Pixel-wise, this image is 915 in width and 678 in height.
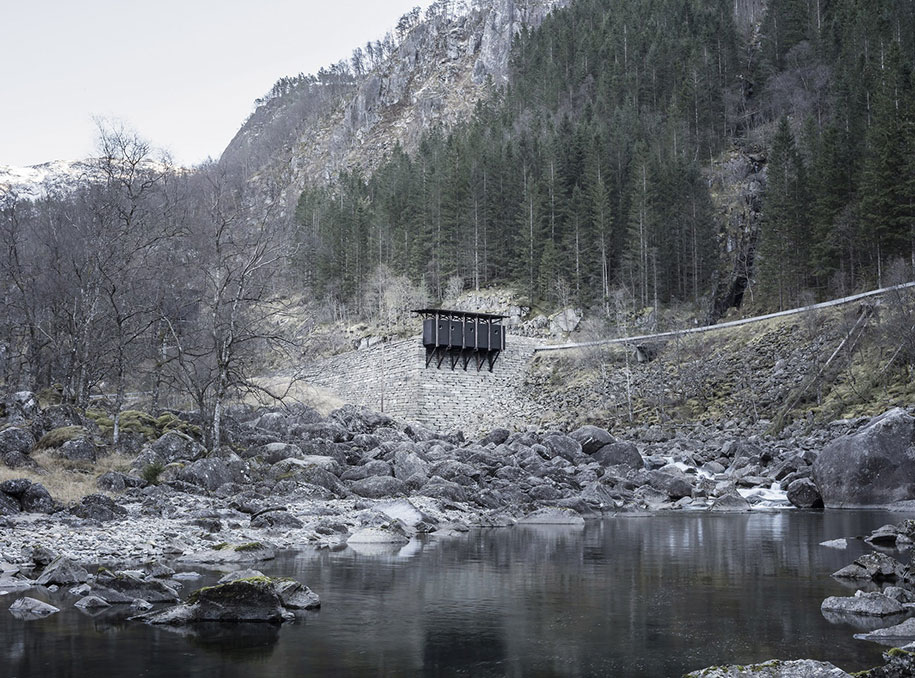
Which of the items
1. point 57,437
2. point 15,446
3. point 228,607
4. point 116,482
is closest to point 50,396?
point 57,437

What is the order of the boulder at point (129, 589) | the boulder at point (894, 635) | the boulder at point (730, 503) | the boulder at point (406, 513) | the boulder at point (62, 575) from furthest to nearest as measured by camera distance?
the boulder at point (730, 503) → the boulder at point (406, 513) → the boulder at point (62, 575) → the boulder at point (129, 589) → the boulder at point (894, 635)

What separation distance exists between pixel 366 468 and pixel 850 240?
4006 cm

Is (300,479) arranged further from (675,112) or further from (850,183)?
(675,112)

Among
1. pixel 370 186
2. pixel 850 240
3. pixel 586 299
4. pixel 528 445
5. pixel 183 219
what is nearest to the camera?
pixel 183 219

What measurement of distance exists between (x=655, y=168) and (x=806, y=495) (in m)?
52.5

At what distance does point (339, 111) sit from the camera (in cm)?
18775

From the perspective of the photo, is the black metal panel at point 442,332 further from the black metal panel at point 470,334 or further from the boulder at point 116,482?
the boulder at point 116,482

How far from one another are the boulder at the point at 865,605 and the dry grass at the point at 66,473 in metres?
14.8

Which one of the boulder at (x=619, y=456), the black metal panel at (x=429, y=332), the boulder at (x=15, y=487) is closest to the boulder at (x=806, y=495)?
the boulder at (x=619, y=456)

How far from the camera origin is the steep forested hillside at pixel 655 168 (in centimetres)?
5453

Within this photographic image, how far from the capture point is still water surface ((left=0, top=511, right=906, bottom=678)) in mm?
7373

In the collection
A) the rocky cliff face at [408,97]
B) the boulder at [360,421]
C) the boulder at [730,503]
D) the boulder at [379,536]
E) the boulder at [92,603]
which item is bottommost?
the boulder at [730,503]

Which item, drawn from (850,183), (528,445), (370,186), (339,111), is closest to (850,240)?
(850,183)

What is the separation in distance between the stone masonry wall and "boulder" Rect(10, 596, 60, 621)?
42.8 meters
